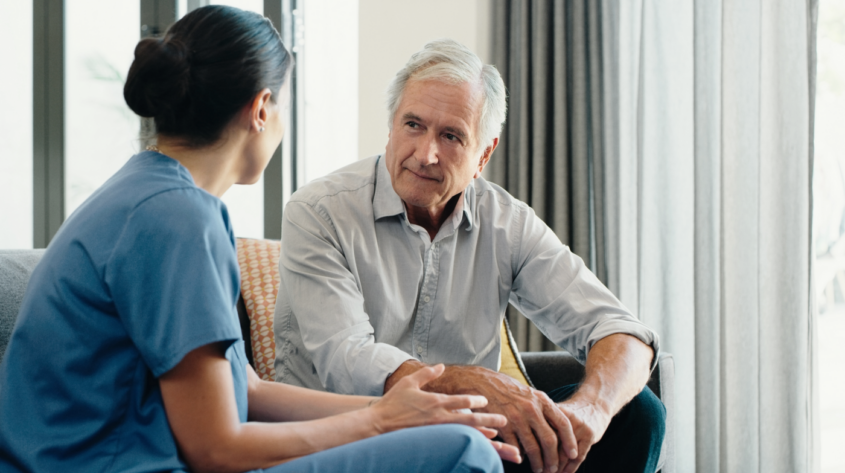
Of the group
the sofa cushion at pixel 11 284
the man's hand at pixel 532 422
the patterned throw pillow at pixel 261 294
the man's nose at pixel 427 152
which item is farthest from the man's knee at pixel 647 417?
the sofa cushion at pixel 11 284

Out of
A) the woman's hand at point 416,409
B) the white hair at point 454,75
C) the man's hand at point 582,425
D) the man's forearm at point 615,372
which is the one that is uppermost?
the white hair at point 454,75

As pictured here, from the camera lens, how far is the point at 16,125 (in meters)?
2.81

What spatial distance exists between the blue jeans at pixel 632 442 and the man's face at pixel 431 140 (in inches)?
23.5

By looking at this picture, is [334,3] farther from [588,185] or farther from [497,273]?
[497,273]

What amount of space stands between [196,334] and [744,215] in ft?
6.95

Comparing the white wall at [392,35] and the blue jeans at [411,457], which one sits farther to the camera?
the white wall at [392,35]

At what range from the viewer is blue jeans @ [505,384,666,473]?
4.32ft

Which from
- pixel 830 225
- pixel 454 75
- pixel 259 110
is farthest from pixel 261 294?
pixel 830 225

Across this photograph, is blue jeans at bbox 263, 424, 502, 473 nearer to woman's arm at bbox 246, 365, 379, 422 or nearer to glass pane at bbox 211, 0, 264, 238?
woman's arm at bbox 246, 365, 379, 422

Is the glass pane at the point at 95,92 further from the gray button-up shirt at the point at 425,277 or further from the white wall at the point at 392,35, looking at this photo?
the gray button-up shirt at the point at 425,277

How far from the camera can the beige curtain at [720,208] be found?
222 centimetres

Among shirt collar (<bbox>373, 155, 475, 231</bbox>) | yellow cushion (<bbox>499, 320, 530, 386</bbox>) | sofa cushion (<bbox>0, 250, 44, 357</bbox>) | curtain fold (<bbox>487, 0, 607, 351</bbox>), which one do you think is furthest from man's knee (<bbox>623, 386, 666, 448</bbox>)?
curtain fold (<bbox>487, 0, 607, 351</bbox>)

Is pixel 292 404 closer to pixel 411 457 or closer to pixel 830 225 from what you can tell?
pixel 411 457

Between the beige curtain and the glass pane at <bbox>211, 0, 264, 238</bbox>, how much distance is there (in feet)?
5.55
